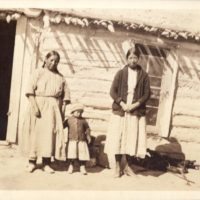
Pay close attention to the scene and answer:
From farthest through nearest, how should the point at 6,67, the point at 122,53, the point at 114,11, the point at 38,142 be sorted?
the point at 6,67 < the point at 122,53 < the point at 114,11 < the point at 38,142

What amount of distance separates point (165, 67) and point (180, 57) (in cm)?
20

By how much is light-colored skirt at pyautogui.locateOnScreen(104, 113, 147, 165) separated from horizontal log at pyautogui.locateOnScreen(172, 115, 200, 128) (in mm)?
899

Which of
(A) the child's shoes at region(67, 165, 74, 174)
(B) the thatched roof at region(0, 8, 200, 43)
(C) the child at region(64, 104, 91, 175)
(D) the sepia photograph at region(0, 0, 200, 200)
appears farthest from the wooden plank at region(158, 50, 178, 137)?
(A) the child's shoes at region(67, 165, 74, 174)

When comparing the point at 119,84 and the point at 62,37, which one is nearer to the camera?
the point at 119,84

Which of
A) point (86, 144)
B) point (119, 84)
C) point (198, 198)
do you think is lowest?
point (198, 198)

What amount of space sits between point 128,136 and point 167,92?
1012 millimetres

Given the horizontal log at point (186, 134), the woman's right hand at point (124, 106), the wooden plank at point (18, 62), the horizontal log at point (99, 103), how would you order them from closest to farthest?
the woman's right hand at point (124, 106) < the wooden plank at point (18, 62) < the horizontal log at point (99, 103) < the horizontal log at point (186, 134)

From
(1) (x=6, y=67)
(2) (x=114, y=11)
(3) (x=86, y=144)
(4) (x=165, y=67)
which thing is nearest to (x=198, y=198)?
(3) (x=86, y=144)

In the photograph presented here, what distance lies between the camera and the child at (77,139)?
4.40 m

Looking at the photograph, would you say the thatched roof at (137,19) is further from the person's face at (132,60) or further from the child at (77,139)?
the child at (77,139)

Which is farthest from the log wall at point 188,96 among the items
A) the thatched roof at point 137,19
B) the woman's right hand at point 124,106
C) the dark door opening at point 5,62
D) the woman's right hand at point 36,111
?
the dark door opening at point 5,62

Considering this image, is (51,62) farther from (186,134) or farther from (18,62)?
(186,134)

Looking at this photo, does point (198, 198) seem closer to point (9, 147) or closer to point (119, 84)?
point (119, 84)

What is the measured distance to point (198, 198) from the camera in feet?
14.4
